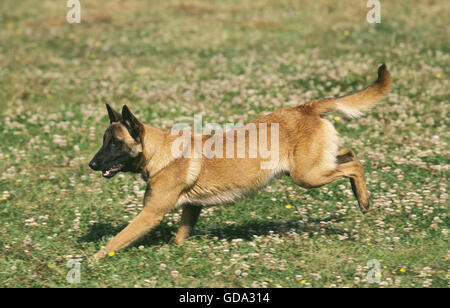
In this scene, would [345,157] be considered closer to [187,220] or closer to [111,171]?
[187,220]

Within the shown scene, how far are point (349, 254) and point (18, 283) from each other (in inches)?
152

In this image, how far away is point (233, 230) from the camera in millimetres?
7914

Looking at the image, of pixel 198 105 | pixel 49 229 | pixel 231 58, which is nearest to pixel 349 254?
pixel 49 229

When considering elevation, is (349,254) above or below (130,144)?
below

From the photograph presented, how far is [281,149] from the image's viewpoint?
7277mm

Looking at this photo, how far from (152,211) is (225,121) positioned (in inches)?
199

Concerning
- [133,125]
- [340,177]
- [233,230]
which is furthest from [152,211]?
[340,177]

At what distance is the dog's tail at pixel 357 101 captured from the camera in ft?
24.9

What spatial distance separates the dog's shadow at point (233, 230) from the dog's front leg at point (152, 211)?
463 mm

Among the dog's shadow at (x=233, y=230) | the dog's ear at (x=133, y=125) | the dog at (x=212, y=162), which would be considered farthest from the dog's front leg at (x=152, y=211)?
the dog's ear at (x=133, y=125)

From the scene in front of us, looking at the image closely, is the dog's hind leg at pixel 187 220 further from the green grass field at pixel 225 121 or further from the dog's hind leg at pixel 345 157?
the dog's hind leg at pixel 345 157

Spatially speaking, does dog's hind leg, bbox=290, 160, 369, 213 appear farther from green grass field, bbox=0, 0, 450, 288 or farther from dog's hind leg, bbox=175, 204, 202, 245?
dog's hind leg, bbox=175, 204, 202, 245
